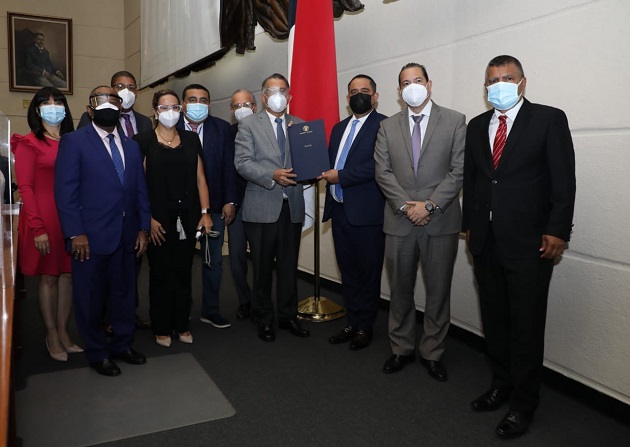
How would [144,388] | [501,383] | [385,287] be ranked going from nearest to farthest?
[501,383] < [144,388] < [385,287]

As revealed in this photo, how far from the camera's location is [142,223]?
2.87 m

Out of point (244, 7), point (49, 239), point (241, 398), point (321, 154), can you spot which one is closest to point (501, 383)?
point (241, 398)

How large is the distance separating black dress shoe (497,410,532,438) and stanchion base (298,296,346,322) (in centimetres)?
167

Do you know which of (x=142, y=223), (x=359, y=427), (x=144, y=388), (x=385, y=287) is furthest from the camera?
(x=385, y=287)

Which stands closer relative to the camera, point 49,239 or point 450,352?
point 49,239

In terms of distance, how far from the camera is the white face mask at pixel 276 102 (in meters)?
3.19

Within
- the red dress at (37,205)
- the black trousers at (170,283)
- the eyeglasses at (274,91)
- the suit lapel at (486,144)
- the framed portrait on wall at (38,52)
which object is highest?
the framed portrait on wall at (38,52)

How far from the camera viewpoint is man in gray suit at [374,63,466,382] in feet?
8.77

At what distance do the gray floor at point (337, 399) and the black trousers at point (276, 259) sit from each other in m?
0.19

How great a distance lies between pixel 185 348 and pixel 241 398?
786 millimetres

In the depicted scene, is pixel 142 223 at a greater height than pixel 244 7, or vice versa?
pixel 244 7

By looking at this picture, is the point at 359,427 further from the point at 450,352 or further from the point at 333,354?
the point at 450,352

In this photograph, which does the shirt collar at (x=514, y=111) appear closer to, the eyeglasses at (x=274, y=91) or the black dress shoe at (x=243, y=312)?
the eyeglasses at (x=274, y=91)

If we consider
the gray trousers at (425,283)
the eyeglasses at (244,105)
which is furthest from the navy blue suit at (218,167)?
the gray trousers at (425,283)
